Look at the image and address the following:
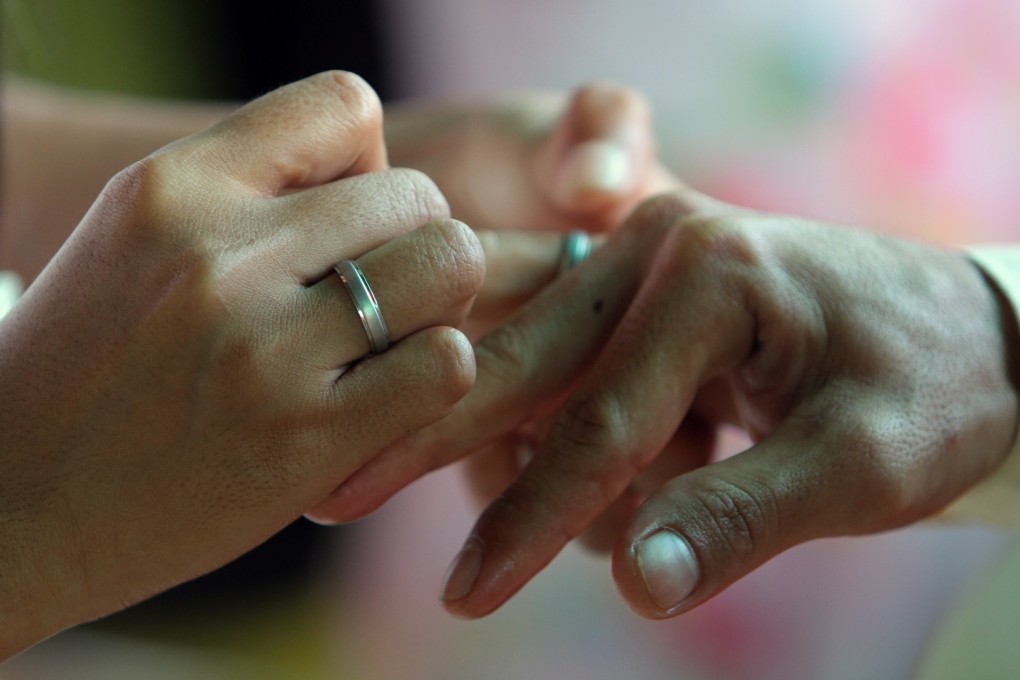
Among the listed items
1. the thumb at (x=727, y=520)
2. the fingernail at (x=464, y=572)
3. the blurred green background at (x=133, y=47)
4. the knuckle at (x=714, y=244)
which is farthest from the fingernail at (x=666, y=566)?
the blurred green background at (x=133, y=47)

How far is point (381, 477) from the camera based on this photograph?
73 centimetres

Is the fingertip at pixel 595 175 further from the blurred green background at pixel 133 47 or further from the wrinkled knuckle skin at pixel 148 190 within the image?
the blurred green background at pixel 133 47

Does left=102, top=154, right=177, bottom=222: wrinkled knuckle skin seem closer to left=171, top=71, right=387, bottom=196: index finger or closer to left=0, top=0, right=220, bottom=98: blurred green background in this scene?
left=171, top=71, right=387, bottom=196: index finger

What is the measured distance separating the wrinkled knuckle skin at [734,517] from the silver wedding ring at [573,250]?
30 centimetres

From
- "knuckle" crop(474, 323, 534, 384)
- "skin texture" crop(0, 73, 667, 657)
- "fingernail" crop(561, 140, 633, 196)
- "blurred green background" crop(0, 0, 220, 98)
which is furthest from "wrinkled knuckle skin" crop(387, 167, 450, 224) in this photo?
"blurred green background" crop(0, 0, 220, 98)

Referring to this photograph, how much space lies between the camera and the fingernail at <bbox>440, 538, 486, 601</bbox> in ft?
2.18

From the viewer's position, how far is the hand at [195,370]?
1.94ft

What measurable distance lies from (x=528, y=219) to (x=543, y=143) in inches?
3.7

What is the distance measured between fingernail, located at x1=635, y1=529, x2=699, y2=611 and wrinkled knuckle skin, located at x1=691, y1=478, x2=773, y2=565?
2 cm

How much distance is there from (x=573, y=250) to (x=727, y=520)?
1.12 feet

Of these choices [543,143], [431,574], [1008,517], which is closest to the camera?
[1008,517]

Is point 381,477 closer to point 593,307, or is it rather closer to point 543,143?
point 593,307

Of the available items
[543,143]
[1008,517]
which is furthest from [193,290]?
[1008,517]

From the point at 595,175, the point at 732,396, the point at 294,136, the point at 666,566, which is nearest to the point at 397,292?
the point at 294,136
